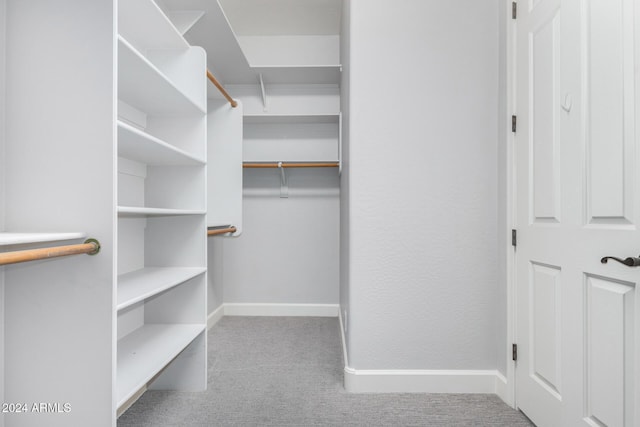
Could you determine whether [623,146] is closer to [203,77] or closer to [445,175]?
[445,175]

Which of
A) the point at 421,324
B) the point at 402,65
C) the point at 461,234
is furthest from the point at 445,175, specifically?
the point at 421,324

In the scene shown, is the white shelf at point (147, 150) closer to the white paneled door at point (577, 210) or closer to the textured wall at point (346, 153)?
the textured wall at point (346, 153)

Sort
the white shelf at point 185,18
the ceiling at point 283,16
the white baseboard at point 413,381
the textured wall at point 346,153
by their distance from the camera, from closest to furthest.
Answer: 1. the white baseboard at point 413,381
2. the textured wall at point 346,153
3. the white shelf at point 185,18
4. the ceiling at point 283,16

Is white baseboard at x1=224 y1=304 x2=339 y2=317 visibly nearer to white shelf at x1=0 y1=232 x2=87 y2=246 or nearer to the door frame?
the door frame

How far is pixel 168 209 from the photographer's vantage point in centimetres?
164

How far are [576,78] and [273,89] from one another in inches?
99.5

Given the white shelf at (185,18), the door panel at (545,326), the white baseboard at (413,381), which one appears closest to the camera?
the door panel at (545,326)

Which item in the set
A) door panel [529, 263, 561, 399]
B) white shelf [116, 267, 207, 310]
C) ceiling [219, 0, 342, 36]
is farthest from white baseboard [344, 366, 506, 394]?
ceiling [219, 0, 342, 36]

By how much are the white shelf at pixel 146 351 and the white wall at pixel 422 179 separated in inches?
32.9

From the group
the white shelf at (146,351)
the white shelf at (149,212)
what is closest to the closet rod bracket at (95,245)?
the white shelf at (149,212)

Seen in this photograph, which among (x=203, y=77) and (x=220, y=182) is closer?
(x=203, y=77)

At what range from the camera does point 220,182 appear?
2.72 m

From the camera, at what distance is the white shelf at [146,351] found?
51.1 inches

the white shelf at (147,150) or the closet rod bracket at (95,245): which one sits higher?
the white shelf at (147,150)
